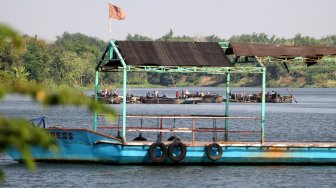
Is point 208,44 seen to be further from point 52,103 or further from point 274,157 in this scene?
point 52,103

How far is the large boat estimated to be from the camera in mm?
25594

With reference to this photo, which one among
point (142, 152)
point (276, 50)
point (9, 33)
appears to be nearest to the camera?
point (9, 33)

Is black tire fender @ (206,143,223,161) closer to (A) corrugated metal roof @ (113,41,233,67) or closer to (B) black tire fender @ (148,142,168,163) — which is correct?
(B) black tire fender @ (148,142,168,163)

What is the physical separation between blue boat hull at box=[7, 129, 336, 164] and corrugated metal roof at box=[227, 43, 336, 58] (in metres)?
3.05

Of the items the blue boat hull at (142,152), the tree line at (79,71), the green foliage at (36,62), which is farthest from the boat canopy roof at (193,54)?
the green foliage at (36,62)

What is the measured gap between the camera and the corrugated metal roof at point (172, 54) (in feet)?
85.6

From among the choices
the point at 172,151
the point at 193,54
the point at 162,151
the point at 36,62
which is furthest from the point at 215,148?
the point at 36,62

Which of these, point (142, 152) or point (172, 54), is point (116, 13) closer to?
point (172, 54)

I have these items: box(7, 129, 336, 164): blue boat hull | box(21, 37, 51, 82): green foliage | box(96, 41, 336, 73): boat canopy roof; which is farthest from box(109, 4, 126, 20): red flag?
box(21, 37, 51, 82): green foliage

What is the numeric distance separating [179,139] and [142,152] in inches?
57.5

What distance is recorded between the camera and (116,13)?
93.5 feet

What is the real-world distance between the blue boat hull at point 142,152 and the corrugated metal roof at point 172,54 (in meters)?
2.51

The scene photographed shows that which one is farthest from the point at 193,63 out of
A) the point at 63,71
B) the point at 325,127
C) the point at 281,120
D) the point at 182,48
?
the point at 63,71

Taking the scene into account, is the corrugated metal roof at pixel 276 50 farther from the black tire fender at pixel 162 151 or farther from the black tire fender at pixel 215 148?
the black tire fender at pixel 162 151
